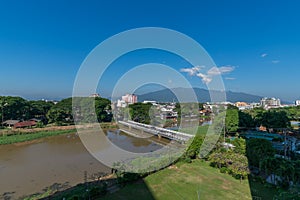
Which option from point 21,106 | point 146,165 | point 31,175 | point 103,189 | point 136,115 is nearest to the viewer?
point 103,189

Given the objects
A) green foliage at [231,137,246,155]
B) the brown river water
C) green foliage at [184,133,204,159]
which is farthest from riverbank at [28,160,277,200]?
green foliage at [231,137,246,155]

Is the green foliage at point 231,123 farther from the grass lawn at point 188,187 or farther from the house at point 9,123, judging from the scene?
the house at point 9,123

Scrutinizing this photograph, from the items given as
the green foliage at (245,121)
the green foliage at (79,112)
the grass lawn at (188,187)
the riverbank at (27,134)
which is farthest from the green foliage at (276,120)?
the riverbank at (27,134)

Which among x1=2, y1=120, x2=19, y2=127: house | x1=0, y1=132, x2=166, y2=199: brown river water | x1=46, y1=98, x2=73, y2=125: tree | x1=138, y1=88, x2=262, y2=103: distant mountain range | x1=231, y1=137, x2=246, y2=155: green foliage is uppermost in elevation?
x1=138, y1=88, x2=262, y2=103: distant mountain range

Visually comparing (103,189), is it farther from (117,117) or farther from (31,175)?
(117,117)

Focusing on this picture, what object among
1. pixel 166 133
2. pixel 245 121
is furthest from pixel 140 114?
pixel 245 121

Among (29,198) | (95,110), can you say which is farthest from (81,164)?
(95,110)

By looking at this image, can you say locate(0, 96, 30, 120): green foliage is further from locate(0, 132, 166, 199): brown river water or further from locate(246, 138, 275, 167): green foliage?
locate(246, 138, 275, 167): green foliage

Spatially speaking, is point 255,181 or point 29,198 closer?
point 29,198
